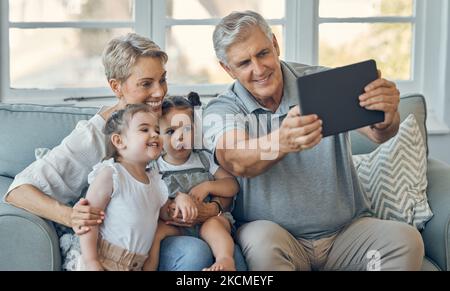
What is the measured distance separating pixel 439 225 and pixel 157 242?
0.82 m

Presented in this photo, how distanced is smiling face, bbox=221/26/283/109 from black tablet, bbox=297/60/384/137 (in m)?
0.25

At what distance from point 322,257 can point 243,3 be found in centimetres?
129

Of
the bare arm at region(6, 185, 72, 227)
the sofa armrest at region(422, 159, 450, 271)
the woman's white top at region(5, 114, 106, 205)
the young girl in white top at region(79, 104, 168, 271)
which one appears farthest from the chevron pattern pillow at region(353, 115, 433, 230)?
the bare arm at region(6, 185, 72, 227)

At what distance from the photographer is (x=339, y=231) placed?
2.28 m

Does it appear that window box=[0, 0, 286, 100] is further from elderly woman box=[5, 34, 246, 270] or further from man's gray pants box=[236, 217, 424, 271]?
man's gray pants box=[236, 217, 424, 271]

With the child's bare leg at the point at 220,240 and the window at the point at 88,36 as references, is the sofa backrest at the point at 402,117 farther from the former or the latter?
the window at the point at 88,36

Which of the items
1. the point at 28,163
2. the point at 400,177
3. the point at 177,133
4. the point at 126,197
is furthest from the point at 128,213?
the point at 400,177

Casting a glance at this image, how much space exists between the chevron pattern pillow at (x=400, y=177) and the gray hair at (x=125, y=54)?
0.76 m

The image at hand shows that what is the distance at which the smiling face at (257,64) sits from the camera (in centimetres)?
223

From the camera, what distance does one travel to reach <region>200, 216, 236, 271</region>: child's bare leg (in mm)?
2027

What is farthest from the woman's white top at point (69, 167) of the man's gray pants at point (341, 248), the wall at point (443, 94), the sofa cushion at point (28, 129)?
the wall at point (443, 94)

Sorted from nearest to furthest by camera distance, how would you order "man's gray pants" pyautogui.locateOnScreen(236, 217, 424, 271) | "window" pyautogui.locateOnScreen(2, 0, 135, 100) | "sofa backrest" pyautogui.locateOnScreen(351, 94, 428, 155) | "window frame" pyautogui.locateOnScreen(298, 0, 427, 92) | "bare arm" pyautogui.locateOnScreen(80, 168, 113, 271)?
"bare arm" pyautogui.locateOnScreen(80, 168, 113, 271) < "man's gray pants" pyautogui.locateOnScreen(236, 217, 424, 271) < "sofa backrest" pyautogui.locateOnScreen(351, 94, 428, 155) < "window" pyautogui.locateOnScreen(2, 0, 135, 100) < "window frame" pyautogui.locateOnScreen(298, 0, 427, 92)
